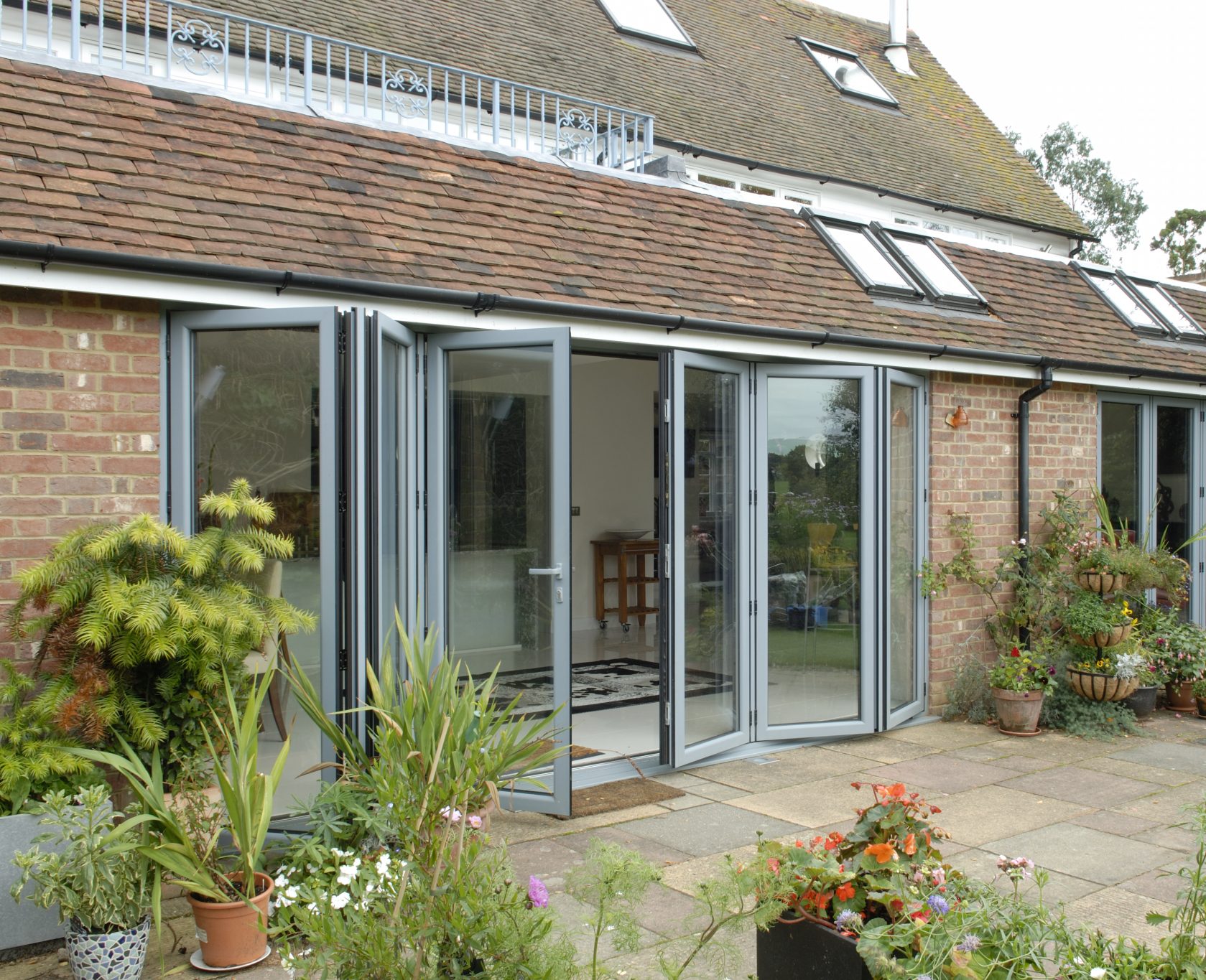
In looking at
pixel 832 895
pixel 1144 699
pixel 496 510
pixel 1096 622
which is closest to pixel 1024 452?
pixel 1096 622

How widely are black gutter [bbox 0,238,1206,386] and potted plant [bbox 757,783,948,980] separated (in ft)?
10.8

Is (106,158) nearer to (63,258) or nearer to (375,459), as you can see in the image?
(63,258)

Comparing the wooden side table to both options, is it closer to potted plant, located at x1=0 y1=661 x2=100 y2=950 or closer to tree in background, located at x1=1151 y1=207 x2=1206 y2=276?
potted plant, located at x1=0 y1=661 x2=100 y2=950

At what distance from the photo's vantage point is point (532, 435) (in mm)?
5844

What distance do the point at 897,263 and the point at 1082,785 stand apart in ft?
14.1

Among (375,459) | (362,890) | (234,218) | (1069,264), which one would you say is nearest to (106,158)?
(234,218)

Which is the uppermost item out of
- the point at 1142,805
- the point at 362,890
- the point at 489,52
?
the point at 489,52

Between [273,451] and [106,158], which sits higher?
[106,158]

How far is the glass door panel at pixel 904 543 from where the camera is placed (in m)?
7.59

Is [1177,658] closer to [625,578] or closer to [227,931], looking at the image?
[625,578]

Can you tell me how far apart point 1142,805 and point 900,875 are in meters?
3.54

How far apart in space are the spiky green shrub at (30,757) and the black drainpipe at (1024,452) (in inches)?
268

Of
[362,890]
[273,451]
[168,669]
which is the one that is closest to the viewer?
[362,890]

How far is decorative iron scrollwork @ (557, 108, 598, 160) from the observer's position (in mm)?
9844
